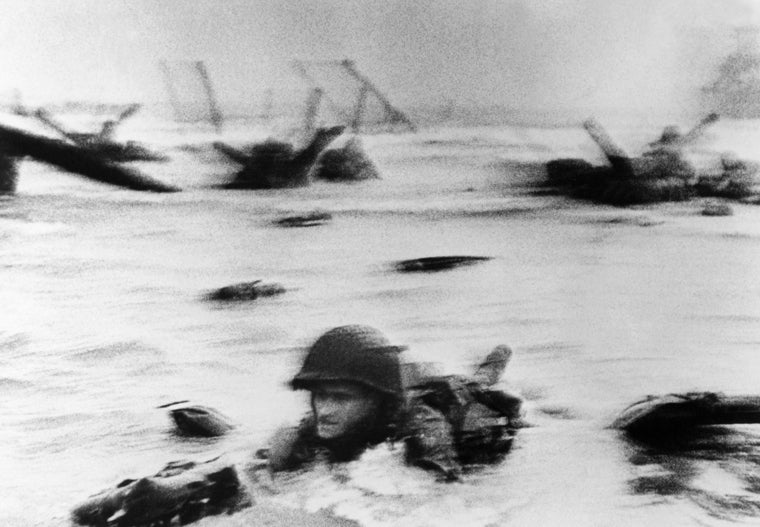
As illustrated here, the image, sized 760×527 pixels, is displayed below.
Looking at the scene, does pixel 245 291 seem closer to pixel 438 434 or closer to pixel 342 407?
pixel 342 407

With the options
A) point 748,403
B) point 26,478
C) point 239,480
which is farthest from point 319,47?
point 748,403

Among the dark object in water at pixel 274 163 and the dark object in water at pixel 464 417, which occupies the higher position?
the dark object in water at pixel 274 163

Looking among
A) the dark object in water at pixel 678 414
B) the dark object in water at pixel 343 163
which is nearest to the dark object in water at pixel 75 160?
the dark object in water at pixel 343 163

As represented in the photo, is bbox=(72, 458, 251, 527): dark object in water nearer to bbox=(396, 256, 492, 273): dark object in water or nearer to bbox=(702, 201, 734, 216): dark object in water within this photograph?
bbox=(396, 256, 492, 273): dark object in water

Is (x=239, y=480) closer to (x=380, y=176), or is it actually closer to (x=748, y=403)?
(x=380, y=176)

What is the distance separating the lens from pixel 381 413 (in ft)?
4.05

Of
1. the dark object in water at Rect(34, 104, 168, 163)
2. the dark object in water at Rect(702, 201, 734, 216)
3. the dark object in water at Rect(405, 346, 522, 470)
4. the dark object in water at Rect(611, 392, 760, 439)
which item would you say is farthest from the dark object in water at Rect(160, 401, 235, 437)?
the dark object in water at Rect(702, 201, 734, 216)

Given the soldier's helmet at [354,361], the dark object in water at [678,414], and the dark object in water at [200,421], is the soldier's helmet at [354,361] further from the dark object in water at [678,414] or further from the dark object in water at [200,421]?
the dark object in water at [678,414]

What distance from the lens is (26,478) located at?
1180 millimetres

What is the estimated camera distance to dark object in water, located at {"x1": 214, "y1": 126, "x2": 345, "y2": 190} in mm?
1246

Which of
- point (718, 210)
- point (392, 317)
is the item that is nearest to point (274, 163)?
point (392, 317)

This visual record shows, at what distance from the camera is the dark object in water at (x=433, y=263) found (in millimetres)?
1254

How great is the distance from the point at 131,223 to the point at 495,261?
626 millimetres

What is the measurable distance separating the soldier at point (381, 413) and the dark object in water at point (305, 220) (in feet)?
0.61
